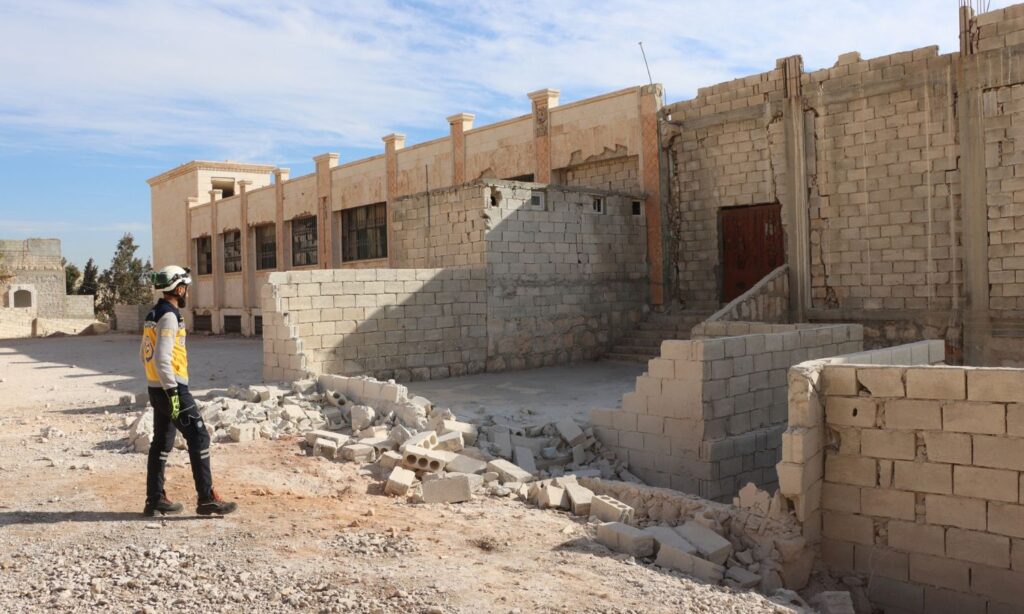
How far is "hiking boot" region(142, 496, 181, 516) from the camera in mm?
6086

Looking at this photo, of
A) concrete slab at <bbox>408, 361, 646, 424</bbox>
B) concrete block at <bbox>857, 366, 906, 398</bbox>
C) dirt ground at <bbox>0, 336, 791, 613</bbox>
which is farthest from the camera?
concrete slab at <bbox>408, 361, 646, 424</bbox>

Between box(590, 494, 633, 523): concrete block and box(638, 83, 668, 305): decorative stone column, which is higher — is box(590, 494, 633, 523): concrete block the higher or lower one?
the lower one

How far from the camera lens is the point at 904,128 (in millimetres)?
14805

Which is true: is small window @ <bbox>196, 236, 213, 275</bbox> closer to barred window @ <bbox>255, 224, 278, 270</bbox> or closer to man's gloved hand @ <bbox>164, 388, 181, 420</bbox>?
barred window @ <bbox>255, 224, 278, 270</bbox>

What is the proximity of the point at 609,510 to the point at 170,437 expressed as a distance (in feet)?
11.5

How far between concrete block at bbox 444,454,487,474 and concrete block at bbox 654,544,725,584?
2.51m

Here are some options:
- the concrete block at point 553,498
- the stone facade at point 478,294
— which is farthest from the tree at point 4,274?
the concrete block at point 553,498

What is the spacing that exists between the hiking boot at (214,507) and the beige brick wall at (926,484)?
473cm

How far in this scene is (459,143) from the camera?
2250cm

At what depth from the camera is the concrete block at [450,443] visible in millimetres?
8555

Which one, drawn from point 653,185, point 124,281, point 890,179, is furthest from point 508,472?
point 124,281

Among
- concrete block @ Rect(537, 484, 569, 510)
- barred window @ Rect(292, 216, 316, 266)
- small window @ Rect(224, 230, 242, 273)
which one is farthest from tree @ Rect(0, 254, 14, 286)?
concrete block @ Rect(537, 484, 569, 510)

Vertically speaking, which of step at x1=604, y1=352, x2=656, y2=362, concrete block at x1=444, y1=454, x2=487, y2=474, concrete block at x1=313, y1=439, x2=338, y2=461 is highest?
step at x1=604, y1=352, x2=656, y2=362

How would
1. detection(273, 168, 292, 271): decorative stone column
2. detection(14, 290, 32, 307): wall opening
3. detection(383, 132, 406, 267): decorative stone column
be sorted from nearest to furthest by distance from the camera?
detection(383, 132, 406, 267): decorative stone column < detection(273, 168, 292, 271): decorative stone column < detection(14, 290, 32, 307): wall opening
